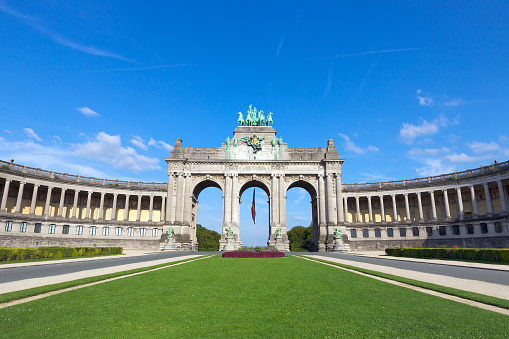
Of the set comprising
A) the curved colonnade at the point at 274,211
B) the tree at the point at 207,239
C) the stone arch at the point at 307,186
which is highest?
the stone arch at the point at 307,186

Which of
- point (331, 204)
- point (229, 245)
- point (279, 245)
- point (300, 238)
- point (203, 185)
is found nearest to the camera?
point (229, 245)

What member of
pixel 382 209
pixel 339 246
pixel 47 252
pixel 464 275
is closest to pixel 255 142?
pixel 339 246

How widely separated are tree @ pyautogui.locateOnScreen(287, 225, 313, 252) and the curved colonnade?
39290 mm

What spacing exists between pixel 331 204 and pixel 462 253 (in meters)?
33.0

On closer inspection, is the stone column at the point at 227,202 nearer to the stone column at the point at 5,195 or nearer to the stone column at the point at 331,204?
the stone column at the point at 331,204

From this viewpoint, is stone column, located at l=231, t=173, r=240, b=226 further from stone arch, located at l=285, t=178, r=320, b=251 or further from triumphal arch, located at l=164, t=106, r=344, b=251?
stone arch, located at l=285, t=178, r=320, b=251

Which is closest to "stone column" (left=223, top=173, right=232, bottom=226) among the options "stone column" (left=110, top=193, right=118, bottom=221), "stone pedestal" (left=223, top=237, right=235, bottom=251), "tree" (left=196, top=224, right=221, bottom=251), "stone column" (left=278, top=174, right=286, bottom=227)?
"stone pedestal" (left=223, top=237, right=235, bottom=251)

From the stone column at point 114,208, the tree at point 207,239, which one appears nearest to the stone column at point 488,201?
the stone column at point 114,208

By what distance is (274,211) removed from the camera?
64062mm

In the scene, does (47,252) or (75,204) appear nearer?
(47,252)

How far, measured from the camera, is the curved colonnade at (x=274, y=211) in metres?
56.0

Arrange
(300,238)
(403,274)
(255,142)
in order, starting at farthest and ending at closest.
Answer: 1. (300,238)
2. (255,142)
3. (403,274)

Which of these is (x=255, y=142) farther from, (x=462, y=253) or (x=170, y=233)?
(x=462, y=253)

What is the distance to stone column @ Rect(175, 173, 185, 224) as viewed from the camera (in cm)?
6334
